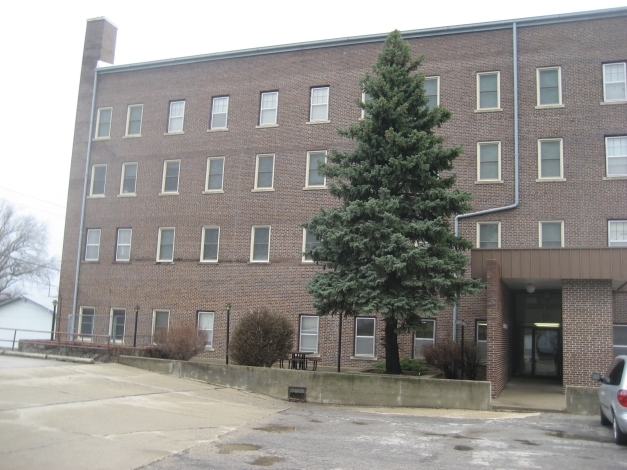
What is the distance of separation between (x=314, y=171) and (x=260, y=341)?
10.9m

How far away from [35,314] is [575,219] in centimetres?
4666

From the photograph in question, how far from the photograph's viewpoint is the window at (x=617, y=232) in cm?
2408

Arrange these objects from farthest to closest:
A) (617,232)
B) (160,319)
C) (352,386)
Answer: (160,319)
(617,232)
(352,386)

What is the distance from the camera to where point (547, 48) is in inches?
1025

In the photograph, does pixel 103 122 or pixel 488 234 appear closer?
pixel 488 234

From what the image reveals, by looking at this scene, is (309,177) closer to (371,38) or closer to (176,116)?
(371,38)

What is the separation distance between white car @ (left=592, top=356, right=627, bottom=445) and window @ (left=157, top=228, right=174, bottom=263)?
70.8 ft

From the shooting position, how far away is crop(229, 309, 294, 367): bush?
1953cm

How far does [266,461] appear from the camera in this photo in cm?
938

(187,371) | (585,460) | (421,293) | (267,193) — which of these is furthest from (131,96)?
(585,460)

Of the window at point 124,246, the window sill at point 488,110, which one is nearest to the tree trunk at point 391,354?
the window sill at point 488,110

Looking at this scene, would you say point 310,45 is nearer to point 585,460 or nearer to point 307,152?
point 307,152


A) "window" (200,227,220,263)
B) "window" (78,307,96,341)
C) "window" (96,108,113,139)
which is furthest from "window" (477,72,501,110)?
"window" (78,307,96,341)

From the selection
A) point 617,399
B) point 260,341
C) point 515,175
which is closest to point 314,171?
point 515,175
